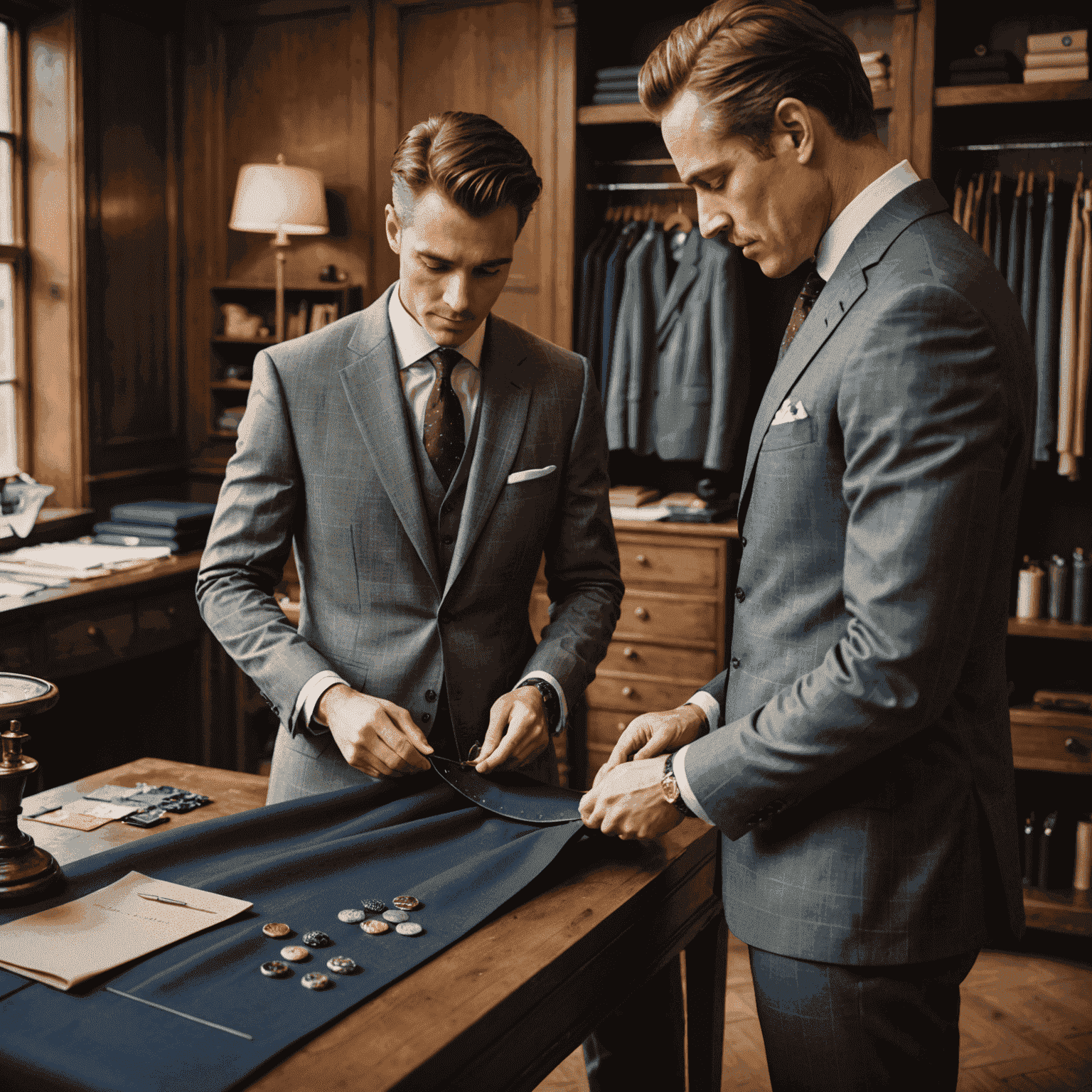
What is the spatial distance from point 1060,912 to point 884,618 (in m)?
2.95

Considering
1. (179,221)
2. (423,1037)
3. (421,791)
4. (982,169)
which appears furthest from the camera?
(179,221)

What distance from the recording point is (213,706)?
14.5 ft

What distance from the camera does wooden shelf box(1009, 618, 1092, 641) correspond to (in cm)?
354

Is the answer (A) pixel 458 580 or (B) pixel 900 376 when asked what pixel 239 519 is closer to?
(A) pixel 458 580

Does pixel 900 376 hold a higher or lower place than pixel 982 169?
lower

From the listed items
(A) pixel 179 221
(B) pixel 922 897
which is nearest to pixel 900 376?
(B) pixel 922 897

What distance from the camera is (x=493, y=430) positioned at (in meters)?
1.88

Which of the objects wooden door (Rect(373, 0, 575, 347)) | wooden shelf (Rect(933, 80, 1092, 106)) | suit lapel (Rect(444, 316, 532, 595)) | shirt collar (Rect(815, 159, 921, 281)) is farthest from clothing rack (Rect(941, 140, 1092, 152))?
shirt collar (Rect(815, 159, 921, 281))

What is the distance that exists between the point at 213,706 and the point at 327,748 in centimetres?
279

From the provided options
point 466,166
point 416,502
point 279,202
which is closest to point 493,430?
point 416,502

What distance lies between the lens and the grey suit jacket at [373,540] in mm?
1814

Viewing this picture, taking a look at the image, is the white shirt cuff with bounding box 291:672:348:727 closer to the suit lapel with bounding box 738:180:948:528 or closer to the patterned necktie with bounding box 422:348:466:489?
the patterned necktie with bounding box 422:348:466:489

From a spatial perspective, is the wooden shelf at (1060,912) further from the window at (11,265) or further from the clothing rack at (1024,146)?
the window at (11,265)

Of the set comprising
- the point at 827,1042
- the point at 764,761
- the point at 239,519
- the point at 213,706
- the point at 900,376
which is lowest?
the point at 213,706
